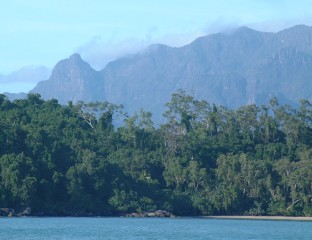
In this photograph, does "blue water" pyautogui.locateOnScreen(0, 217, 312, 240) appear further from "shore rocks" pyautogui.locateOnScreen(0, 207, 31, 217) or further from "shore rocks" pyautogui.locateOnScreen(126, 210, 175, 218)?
"shore rocks" pyautogui.locateOnScreen(126, 210, 175, 218)

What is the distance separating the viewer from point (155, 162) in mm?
100562

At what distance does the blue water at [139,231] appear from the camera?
56.2 meters

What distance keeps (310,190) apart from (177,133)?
70.1ft

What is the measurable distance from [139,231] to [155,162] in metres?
38.0

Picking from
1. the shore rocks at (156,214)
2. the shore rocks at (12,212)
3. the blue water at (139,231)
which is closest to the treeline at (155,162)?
the shore rocks at (156,214)

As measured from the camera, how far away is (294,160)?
333 ft

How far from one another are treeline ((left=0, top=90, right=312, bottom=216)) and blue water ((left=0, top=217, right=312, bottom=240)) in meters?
12.5

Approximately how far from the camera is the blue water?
56219mm

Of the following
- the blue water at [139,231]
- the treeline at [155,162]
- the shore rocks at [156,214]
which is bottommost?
the blue water at [139,231]

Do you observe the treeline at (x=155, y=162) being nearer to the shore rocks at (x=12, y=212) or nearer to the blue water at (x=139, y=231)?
the shore rocks at (x=12, y=212)

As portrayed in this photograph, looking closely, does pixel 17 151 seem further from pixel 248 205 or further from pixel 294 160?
pixel 294 160

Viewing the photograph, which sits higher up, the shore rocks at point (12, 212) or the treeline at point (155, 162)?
the treeline at point (155, 162)

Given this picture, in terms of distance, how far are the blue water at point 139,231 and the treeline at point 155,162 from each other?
40.9ft

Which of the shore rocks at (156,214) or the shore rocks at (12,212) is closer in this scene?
the shore rocks at (12,212)
